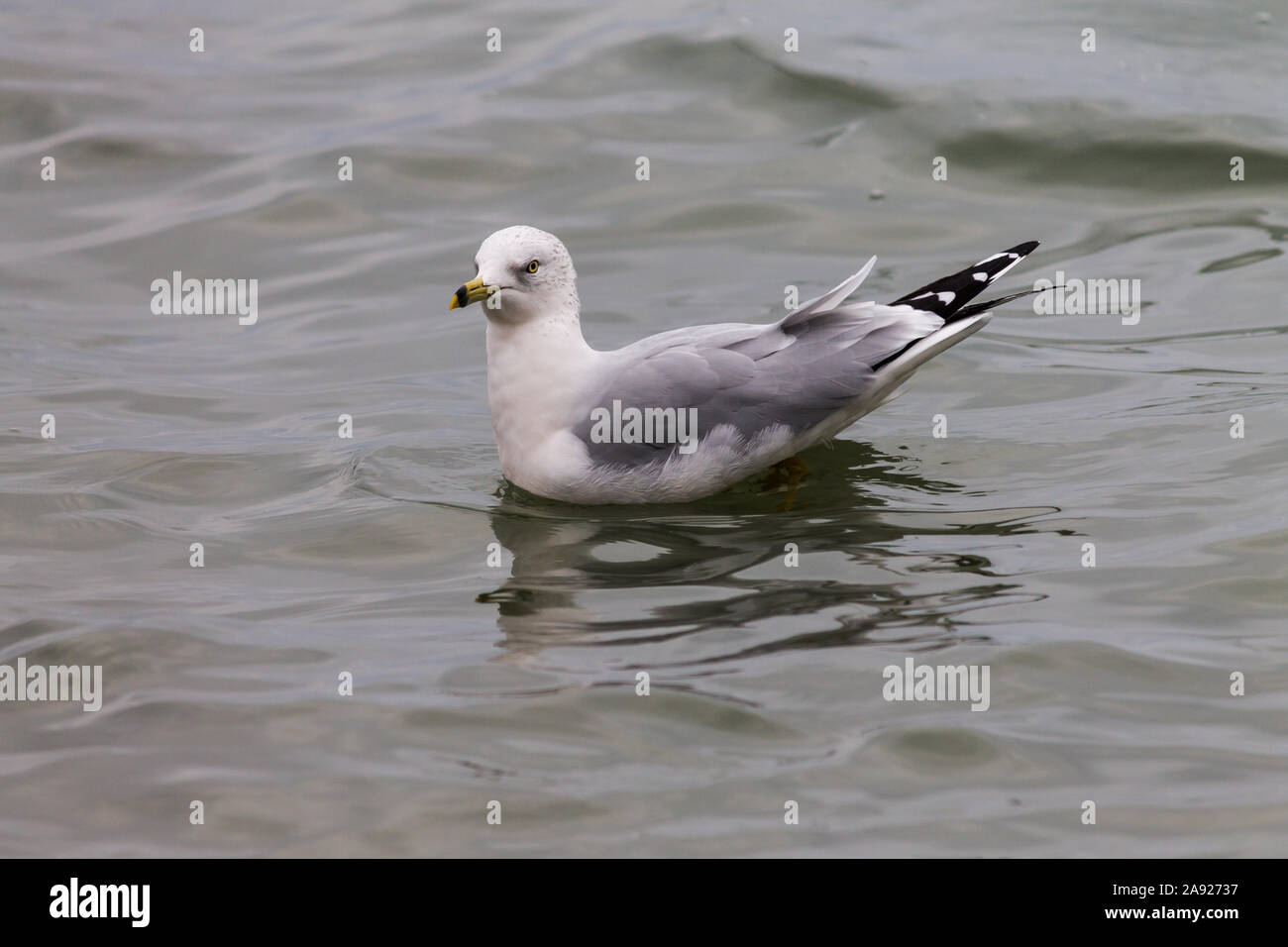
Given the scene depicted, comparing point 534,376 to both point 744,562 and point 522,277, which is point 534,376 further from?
point 744,562

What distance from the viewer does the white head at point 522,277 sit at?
7.30m

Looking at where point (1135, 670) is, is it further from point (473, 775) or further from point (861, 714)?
point (473, 775)

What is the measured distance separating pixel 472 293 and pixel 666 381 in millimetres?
902

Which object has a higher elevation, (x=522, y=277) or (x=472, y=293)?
(x=522, y=277)

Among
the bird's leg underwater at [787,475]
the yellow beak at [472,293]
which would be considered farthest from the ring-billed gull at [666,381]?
the bird's leg underwater at [787,475]

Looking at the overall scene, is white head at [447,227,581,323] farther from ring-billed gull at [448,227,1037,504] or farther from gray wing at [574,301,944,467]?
gray wing at [574,301,944,467]

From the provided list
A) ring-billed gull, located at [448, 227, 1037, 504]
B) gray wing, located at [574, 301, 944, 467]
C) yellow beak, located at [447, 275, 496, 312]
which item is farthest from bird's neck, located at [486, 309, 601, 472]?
yellow beak, located at [447, 275, 496, 312]

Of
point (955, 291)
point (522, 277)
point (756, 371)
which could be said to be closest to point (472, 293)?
point (522, 277)

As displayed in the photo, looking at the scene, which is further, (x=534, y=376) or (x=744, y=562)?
(x=534, y=376)

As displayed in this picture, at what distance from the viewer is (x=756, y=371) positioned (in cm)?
734

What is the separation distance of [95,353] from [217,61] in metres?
5.46

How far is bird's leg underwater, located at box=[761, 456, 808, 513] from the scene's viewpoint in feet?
25.2

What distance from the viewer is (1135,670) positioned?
5.86m

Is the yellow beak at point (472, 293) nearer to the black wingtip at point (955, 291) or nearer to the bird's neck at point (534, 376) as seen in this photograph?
the bird's neck at point (534, 376)
